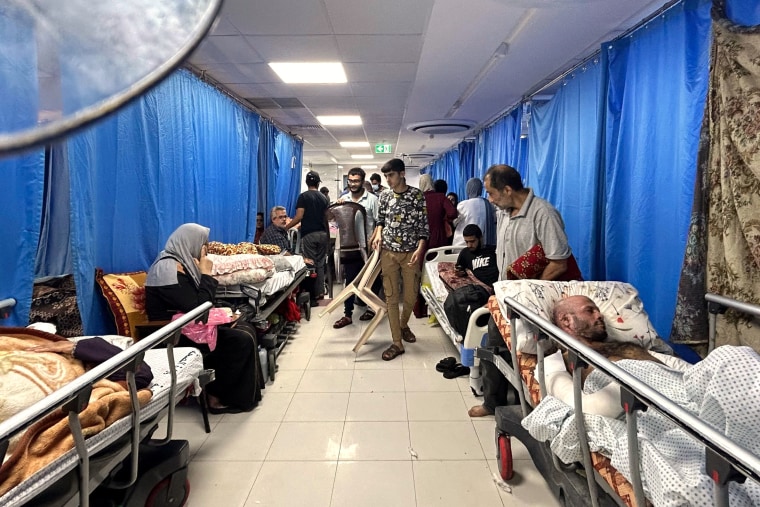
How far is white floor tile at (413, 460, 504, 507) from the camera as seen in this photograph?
1.81 metres

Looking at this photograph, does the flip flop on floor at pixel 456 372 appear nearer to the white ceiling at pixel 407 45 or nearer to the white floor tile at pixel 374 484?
the white floor tile at pixel 374 484

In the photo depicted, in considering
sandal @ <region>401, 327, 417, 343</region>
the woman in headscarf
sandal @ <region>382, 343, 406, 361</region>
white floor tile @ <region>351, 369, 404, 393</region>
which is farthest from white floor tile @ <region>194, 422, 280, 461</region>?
the woman in headscarf

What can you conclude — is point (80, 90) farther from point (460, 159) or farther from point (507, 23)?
point (460, 159)

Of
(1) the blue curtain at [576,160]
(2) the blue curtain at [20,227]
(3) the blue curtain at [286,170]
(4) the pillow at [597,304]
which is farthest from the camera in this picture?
(3) the blue curtain at [286,170]

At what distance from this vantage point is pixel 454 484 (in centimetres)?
192

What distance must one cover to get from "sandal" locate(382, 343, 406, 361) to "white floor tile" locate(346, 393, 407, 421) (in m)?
0.60

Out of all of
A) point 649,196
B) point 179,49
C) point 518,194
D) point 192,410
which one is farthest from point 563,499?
point 192,410

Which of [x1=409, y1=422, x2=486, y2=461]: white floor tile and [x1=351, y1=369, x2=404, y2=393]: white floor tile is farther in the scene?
[x1=351, y1=369, x2=404, y2=393]: white floor tile

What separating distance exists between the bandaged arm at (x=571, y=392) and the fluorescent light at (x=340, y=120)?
494cm

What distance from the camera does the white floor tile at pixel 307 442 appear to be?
2.13 m

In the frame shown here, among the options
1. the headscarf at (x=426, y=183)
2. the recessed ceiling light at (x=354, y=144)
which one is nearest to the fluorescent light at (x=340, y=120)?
the headscarf at (x=426, y=183)

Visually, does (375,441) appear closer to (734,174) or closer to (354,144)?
(734,174)

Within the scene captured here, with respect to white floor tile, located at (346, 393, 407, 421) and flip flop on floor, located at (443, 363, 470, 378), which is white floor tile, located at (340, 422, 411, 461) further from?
flip flop on floor, located at (443, 363, 470, 378)

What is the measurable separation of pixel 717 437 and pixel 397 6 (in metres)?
2.61
